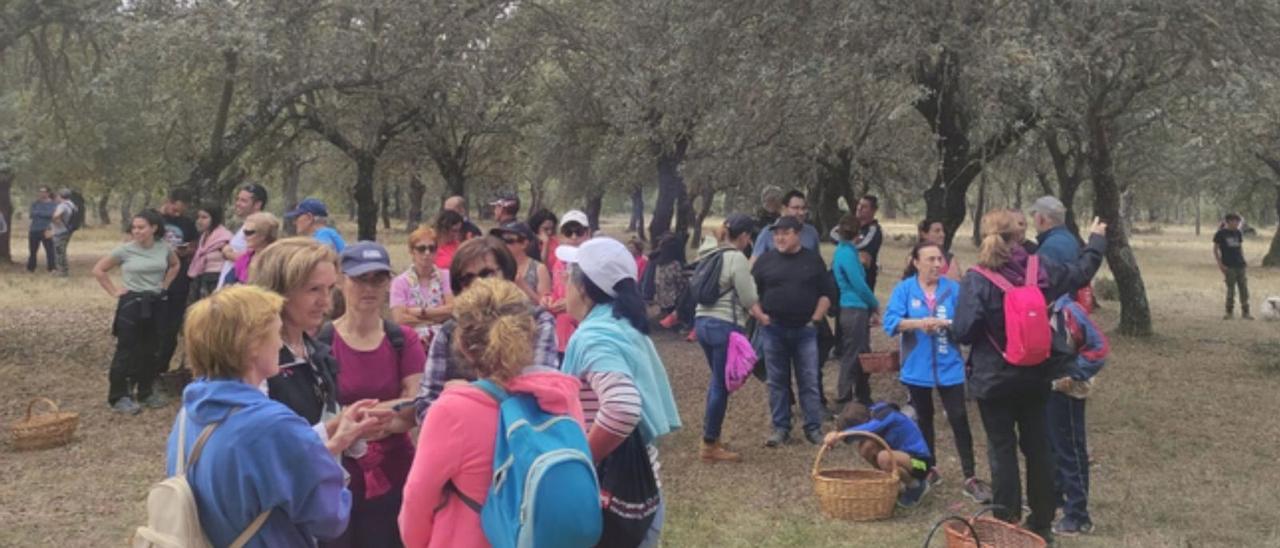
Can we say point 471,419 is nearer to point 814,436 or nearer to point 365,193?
point 814,436

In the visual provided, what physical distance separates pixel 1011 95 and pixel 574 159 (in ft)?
46.4

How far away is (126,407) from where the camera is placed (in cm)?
827

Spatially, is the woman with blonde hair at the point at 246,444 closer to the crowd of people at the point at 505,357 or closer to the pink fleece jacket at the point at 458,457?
the crowd of people at the point at 505,357

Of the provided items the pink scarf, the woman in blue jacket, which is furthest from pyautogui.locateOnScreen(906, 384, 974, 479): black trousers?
the pink scarf

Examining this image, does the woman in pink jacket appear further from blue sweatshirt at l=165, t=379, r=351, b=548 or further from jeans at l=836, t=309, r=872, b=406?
jeans at l=836, t=309, r=872, b=406

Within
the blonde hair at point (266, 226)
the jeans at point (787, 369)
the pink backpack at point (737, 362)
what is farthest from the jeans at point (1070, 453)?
the blonde hair at point (266, 226)

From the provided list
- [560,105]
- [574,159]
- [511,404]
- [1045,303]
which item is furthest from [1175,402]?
[574,159]

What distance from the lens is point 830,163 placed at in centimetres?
2216

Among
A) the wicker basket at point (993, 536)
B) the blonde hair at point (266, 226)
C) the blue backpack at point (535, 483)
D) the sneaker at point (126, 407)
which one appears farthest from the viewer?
the sneaker at point (126, 407)

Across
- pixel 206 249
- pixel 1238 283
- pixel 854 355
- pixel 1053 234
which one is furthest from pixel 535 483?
pixel 1238 283

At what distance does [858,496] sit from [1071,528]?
1.14 m

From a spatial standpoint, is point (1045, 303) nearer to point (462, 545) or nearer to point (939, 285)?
point (939, 285)

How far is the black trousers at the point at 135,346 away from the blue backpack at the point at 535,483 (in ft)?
21.6

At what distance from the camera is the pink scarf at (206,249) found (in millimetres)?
8281
